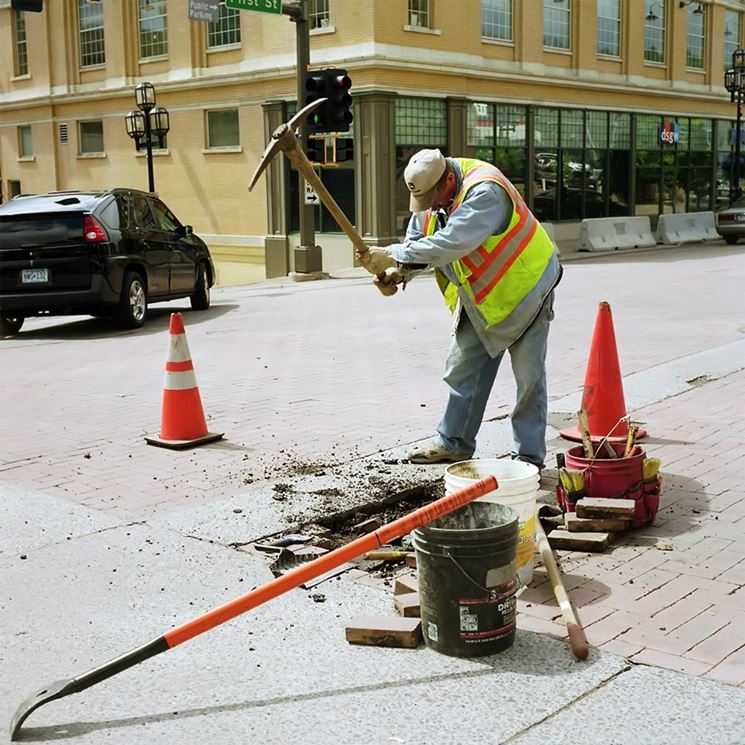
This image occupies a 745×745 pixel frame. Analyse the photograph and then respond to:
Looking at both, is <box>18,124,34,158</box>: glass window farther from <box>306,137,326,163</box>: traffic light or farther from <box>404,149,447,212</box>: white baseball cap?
<box>404,149,447,212</box>: white baseball cap

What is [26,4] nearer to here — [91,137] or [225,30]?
[225,30]

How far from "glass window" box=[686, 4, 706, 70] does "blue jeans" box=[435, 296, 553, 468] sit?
33.5 meters

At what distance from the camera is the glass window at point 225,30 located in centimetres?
2927

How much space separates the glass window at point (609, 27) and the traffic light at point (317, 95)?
1560cm

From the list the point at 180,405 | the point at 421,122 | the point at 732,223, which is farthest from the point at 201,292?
the point at 732,223

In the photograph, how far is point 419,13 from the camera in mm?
26828

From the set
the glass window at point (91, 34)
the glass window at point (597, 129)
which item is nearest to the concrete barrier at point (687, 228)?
the glass window at point (597, 129)

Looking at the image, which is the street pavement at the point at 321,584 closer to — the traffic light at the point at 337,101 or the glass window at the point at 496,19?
the traffic light at the point at 337,101

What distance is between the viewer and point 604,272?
21.5 m

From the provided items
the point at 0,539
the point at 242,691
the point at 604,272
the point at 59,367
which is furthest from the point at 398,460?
the point at 604,272

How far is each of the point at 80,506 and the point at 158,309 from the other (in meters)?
11.6

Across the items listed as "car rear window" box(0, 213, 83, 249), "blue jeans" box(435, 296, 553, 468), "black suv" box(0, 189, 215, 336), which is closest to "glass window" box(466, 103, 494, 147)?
"black suv" box(0, 189, 215, 336)

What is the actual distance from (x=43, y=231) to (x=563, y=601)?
11.0m

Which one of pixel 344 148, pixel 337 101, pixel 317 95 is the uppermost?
pixel 317 95
